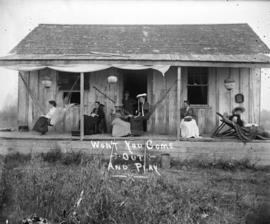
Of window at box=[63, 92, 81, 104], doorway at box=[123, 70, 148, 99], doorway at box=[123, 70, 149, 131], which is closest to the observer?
window at box=[63, 92, 81, 104]

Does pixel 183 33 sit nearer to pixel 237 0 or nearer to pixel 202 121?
pixel 202 121

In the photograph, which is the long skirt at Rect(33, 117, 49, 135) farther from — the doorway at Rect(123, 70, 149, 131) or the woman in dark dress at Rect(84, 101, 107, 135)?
the doorway at Rect(123, 70, 149, 131)

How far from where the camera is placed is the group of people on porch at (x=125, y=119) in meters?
10.4

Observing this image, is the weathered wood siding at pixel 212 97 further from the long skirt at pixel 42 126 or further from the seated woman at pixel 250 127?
the long skirt at pixel 42 126

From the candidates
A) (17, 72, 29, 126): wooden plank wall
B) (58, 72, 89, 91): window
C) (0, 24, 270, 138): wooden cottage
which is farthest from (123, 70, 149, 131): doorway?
(17, 72, 29, 126): wooden plank wall

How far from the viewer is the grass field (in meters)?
5.56

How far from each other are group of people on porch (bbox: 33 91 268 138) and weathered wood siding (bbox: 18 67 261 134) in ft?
1.81

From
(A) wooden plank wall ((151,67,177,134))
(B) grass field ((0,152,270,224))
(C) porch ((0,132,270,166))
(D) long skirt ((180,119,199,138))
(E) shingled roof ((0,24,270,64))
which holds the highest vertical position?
(E) shingled roof ((0,24,270,64))

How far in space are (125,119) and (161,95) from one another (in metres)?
1.88

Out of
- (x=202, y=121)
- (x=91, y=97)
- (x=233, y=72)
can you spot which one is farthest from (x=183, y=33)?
(x=91, y=97)

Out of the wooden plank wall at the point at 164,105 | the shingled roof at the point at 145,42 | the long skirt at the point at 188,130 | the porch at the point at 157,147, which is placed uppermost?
the shingled roof at the point at 145,42

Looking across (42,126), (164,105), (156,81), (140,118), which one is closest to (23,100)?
(42,126)

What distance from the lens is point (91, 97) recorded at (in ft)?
39.7

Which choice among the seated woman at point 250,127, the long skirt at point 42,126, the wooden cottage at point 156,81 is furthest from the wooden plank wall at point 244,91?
the long skirt at point 42,126
